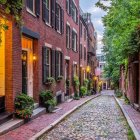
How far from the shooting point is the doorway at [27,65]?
14095 millimetres

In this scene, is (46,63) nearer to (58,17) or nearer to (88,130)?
(58,17)

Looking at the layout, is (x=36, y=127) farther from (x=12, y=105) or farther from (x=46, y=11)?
(x=46, y=11)

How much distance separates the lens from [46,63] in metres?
17.4

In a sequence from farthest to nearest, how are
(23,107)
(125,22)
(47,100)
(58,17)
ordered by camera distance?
1. (58,17)
2. (125,22)
3. (47,100)
4. (23,107)

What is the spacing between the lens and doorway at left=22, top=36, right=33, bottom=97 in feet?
46.2

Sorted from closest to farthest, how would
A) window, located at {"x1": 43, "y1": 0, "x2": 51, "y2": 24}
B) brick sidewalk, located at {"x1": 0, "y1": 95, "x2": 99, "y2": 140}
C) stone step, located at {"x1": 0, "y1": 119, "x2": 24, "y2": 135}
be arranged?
brick sidewalk, located at {"x1": 0, "y1": 95, "x2": 99, "y2": 140} → stone step, located at {"x1": 0, "y1": 119, "x2": 24, "y2": 135} → window, located at {"x1": 43, "y1": 0, "x2": 51, "y2": 24}

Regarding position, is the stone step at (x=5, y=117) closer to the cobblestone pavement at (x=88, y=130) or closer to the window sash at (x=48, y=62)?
the cobblestone pavement at (x=88, y=130)

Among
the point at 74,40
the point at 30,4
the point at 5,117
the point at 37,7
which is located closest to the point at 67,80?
the point at 74,40

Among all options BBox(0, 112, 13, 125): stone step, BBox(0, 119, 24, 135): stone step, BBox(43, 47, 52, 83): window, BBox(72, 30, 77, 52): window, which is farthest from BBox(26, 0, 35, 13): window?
BBox(72, 30, 77, 52): window

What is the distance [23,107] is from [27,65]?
3.30 m

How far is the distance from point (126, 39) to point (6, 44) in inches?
326

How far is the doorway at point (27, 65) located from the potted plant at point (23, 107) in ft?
6.79

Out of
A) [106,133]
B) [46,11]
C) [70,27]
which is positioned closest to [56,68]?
[46,11]

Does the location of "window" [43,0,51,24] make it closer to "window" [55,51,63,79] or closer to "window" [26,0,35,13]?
"window" [26,0,35,13]
